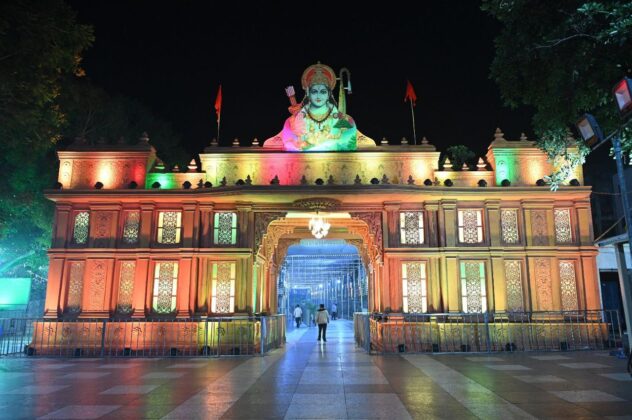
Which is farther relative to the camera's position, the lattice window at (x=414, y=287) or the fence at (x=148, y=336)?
the lattice window at (x=414, y=287)

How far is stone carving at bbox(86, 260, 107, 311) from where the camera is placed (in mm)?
14787

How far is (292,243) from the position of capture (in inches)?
809

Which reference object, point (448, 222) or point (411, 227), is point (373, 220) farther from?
point (448, 222)

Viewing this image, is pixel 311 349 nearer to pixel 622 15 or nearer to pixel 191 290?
pixel 191 290

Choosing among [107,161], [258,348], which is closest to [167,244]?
[107,161]

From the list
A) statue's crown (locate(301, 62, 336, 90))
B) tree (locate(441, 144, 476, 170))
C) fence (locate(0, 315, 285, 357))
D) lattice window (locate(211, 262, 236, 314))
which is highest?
tree (locate(441, 144, 476, 170))

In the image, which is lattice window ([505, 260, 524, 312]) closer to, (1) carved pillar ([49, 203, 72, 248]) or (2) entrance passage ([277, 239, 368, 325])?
(2) entrance passage ([277, 239, 368, 325])

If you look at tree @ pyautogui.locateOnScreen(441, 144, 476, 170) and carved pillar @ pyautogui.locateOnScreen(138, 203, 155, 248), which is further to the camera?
tree @ pyautogui.locateOnScreen(441, 144, 476, 170)

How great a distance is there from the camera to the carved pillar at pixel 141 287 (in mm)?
14750

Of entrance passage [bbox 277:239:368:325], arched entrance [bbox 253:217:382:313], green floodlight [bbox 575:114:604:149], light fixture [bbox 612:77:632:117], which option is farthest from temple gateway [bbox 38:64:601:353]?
light fixture [bbox 612:77:632:117]

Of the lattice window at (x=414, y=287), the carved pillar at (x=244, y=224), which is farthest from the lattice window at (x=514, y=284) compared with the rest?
the carved pillar at (x=244, y=224)

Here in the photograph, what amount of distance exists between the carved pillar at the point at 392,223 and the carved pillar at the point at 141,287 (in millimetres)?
7438

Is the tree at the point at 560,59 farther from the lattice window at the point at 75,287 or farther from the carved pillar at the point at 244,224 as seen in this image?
the lattice window at the point at 75,287

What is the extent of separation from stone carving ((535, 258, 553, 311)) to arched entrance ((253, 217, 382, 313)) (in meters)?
4.79
